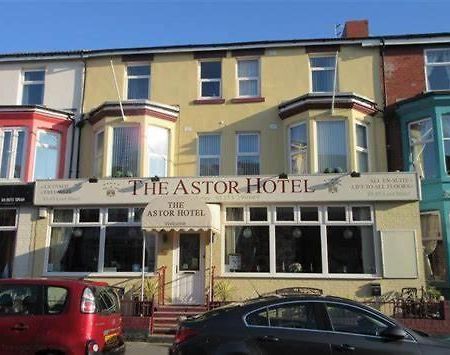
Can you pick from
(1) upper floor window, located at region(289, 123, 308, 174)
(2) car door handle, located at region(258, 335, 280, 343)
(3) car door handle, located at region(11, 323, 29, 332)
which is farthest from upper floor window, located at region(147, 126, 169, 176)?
(2) car door handle, located at region(258, 335, 280, 343)

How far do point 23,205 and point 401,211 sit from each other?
11722mm

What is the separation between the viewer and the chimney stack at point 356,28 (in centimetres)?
2033

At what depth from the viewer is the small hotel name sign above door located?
15570 mm

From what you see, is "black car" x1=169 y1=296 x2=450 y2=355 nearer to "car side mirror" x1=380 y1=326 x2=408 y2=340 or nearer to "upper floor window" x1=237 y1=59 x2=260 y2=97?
"car side mirror" x1=380 y1=326 x2=408 y2=340

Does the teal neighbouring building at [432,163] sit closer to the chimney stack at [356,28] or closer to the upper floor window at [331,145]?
the upper floor window at [331,145]

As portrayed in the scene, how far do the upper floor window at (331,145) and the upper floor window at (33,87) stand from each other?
10.5 metres

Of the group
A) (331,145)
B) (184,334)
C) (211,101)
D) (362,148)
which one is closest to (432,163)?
(362,148)

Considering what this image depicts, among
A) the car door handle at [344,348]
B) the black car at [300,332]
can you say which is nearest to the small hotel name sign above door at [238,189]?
the black car at [300,332]

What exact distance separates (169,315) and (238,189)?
4208mm

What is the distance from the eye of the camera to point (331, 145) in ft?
57.5

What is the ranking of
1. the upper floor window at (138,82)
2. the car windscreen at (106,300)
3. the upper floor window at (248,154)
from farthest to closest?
the upper floor window at (138,82) < the upper floor window at (248,154) < the car windscreen at (106,300)

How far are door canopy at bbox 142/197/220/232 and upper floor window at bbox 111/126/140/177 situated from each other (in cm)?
284

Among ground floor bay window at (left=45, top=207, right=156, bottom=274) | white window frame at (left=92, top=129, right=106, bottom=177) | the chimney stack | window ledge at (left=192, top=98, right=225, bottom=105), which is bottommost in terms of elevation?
ground floor bay window at (left=45, top=207, right=156, bottom=274)

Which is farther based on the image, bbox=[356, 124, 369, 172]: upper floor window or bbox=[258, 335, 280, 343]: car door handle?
bbox=[356, 124, 369, 172]: upper floor window
